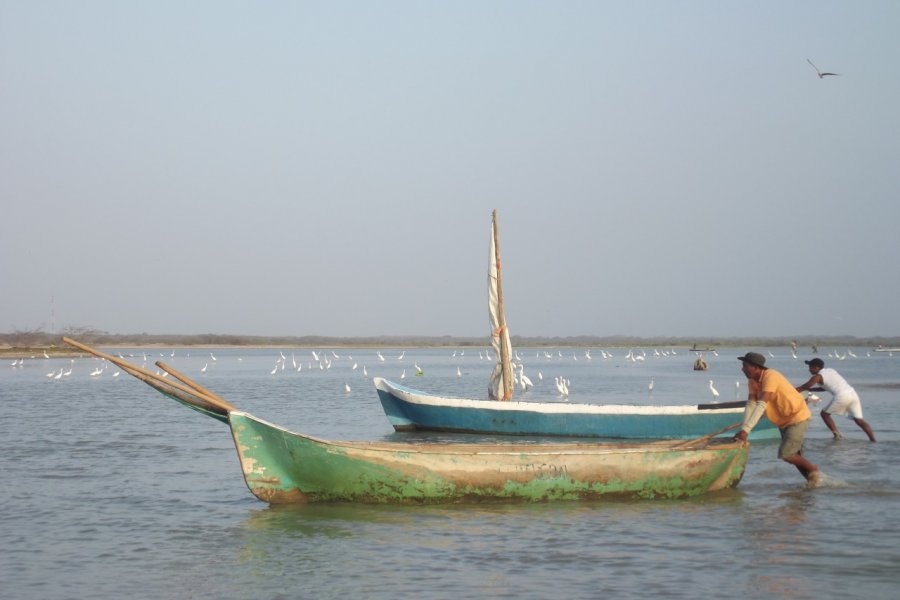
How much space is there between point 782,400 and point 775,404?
124 millimetres

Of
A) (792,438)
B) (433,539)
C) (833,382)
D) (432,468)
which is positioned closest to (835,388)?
(833,382)

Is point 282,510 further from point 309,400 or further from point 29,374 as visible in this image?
point 29,374

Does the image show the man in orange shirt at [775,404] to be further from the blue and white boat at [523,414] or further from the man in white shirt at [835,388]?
the blue and white boat at [523,414]

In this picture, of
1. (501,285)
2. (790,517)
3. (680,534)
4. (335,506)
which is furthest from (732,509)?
(501,285)

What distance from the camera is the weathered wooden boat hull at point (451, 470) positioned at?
1207cm

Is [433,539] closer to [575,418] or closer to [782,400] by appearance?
[782,400]

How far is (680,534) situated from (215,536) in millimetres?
5185

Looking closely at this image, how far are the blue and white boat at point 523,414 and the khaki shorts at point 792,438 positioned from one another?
241 inches

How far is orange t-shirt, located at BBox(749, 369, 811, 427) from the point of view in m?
12.4

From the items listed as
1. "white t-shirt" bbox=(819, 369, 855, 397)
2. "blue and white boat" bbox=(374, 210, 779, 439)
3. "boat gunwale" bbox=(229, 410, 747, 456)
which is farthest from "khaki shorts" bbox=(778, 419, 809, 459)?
"blue and white boat" bbox=(374, 210, 779, 439)

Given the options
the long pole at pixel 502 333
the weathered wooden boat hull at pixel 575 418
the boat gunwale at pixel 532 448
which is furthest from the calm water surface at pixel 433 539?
the long pole at pixel 502 333

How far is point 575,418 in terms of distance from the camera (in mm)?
20359

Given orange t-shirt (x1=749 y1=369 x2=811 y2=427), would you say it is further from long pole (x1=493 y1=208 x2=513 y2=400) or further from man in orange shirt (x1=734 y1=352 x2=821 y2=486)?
long pole (x1=493 y1=208 x2=513 y2=400)

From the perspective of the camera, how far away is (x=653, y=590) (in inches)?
342
